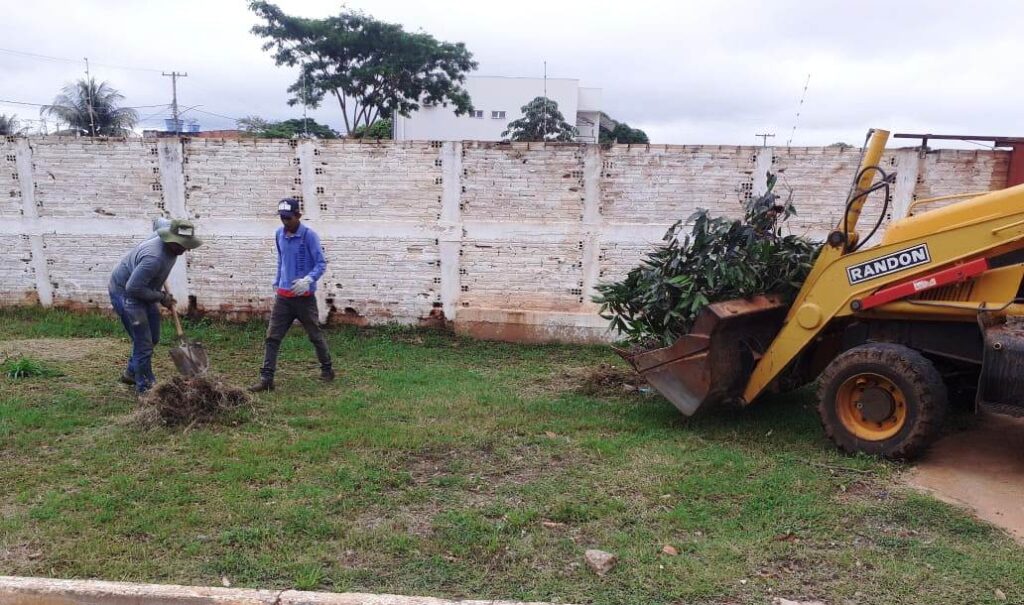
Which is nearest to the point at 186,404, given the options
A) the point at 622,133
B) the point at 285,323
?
the point at 285,323

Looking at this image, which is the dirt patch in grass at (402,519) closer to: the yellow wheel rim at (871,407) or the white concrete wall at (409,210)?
the yellow wheel rim at (871,407)

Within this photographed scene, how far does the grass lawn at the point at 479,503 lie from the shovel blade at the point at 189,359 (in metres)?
0.60

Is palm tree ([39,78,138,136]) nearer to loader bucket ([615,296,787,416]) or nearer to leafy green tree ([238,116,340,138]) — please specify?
leafy green tree ([238,116,340,138])

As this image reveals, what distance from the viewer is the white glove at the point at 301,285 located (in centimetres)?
655

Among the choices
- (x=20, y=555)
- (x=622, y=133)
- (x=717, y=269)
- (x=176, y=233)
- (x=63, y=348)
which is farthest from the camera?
(x=622, y=133)

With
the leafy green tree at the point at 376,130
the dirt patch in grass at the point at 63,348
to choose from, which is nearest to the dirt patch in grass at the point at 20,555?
the dirt patch in grass at the point at 63,348

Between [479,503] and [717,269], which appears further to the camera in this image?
[717,269]

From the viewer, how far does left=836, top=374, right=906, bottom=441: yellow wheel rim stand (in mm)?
4855

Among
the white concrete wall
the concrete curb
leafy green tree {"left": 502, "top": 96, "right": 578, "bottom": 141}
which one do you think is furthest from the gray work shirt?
leafy green tree {"left": 502, "top": 96, "right": 578, "bottom": 141}

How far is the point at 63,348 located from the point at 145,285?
8.83 feet

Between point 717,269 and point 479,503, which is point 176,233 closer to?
point 479,503

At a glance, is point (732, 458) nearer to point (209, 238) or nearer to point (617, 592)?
point (617, 592)

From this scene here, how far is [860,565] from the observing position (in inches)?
141

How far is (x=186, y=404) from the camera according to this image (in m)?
5.55
